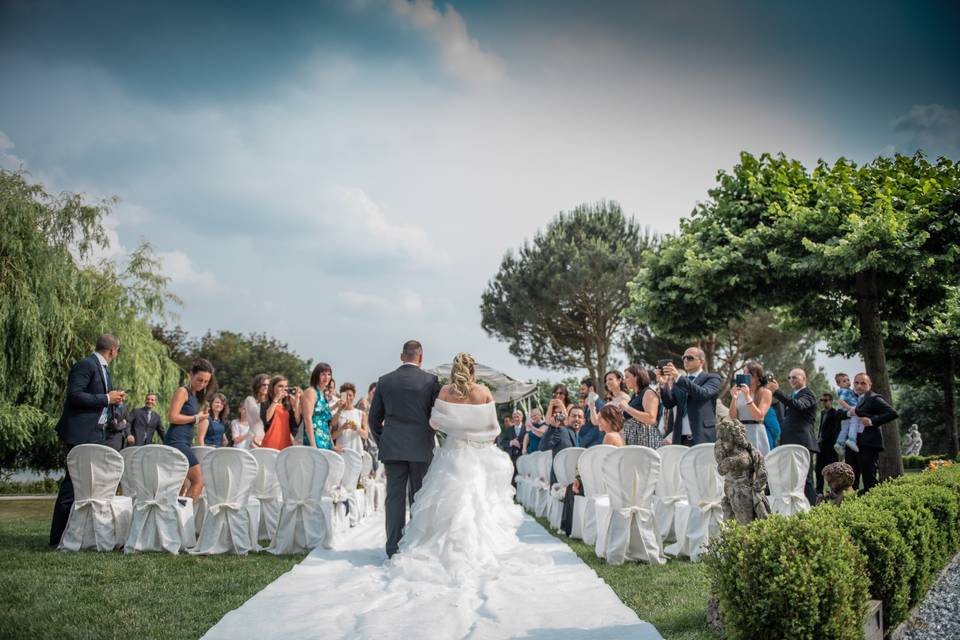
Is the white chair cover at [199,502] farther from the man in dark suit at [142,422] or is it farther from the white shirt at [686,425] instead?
Result: the white shirt at [686,425]

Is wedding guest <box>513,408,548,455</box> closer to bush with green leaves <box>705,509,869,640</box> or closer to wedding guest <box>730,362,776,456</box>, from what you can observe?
wedding guest <box>730,362,776,456</box>

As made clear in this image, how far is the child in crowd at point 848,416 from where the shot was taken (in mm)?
9719

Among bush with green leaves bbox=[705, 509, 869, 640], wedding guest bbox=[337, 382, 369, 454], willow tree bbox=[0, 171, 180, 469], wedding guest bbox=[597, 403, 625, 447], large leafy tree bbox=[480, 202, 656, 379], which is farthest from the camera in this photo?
large leafy tree bbox=[480, 202, 656, 379]

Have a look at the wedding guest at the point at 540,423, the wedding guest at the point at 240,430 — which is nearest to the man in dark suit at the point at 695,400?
the wedding guest at the point at 540,423

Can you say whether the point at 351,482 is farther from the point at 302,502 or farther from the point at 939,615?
the point at 939,615

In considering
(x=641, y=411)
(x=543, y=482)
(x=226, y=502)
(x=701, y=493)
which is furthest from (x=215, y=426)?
(x=701, y=493)

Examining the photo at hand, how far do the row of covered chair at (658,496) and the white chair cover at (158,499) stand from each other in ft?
14.3

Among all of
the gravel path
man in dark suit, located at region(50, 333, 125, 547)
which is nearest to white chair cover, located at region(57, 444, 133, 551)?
man in dark suit, located at region(50, 333, 125, 547)

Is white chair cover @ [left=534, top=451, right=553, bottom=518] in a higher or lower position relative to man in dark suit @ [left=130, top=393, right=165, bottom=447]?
lower

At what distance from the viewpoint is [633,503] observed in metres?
6.37

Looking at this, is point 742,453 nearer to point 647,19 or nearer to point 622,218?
point 647,19

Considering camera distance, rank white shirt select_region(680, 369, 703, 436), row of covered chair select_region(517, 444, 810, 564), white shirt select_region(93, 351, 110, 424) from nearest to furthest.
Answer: row of covered chair select_region(517, 444, 810, 564), white shirt select_region(93, 351, 110, 424), white shirt select_region(680, 369, 703, 436)

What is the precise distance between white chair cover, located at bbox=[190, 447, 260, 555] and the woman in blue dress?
0.57m

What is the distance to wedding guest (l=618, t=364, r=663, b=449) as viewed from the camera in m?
7.68
